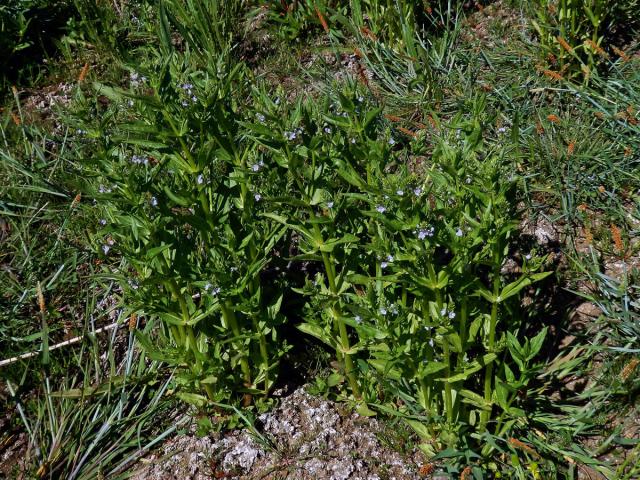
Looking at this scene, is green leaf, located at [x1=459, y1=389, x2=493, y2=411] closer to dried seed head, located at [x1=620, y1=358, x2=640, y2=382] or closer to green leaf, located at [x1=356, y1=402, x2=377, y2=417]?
green leaf, located at [x1=356, y1=402, x2=377, y2=417]

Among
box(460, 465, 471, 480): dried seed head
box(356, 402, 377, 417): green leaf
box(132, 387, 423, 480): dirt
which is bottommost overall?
box(132, 387, 423, 480): dirt

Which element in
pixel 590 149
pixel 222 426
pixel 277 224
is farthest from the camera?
pixel 590 149

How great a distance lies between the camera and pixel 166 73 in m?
2.49

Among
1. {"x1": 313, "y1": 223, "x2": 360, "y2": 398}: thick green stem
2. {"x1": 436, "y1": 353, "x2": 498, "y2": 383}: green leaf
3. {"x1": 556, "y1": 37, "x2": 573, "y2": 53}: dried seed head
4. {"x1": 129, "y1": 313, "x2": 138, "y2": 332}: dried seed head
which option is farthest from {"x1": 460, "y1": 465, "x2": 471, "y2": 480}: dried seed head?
{"x1": 556, "y1": 37, "x2": 573, "y2": 53}: dried seed head

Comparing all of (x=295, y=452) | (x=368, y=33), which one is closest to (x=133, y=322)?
(x=295, y=452)

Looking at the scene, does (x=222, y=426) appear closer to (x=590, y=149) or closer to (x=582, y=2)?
(x=590, y=149)

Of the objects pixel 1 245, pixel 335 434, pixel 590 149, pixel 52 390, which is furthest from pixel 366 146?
pixel 1 245

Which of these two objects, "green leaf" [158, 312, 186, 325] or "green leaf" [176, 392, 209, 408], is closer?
"green leaf" [158, 312, 186, 325]

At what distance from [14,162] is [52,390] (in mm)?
1511

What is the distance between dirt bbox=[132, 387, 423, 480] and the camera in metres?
2.84

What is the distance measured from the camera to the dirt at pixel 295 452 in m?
2.84

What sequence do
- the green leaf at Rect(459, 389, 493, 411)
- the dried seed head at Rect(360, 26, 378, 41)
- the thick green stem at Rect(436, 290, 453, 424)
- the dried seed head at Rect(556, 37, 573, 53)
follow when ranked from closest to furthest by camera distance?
the thick green stem at Rect(436, 290, 453, 424) < the green leaf at Rect(459, 389, 493, 411) < the dried seed head at Rect(556, 37, 573, 53) < the dried seed head at Rect(360, 26, 378, 41)

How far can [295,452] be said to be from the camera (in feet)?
9.60

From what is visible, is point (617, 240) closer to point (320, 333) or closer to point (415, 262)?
point (415, 262)
